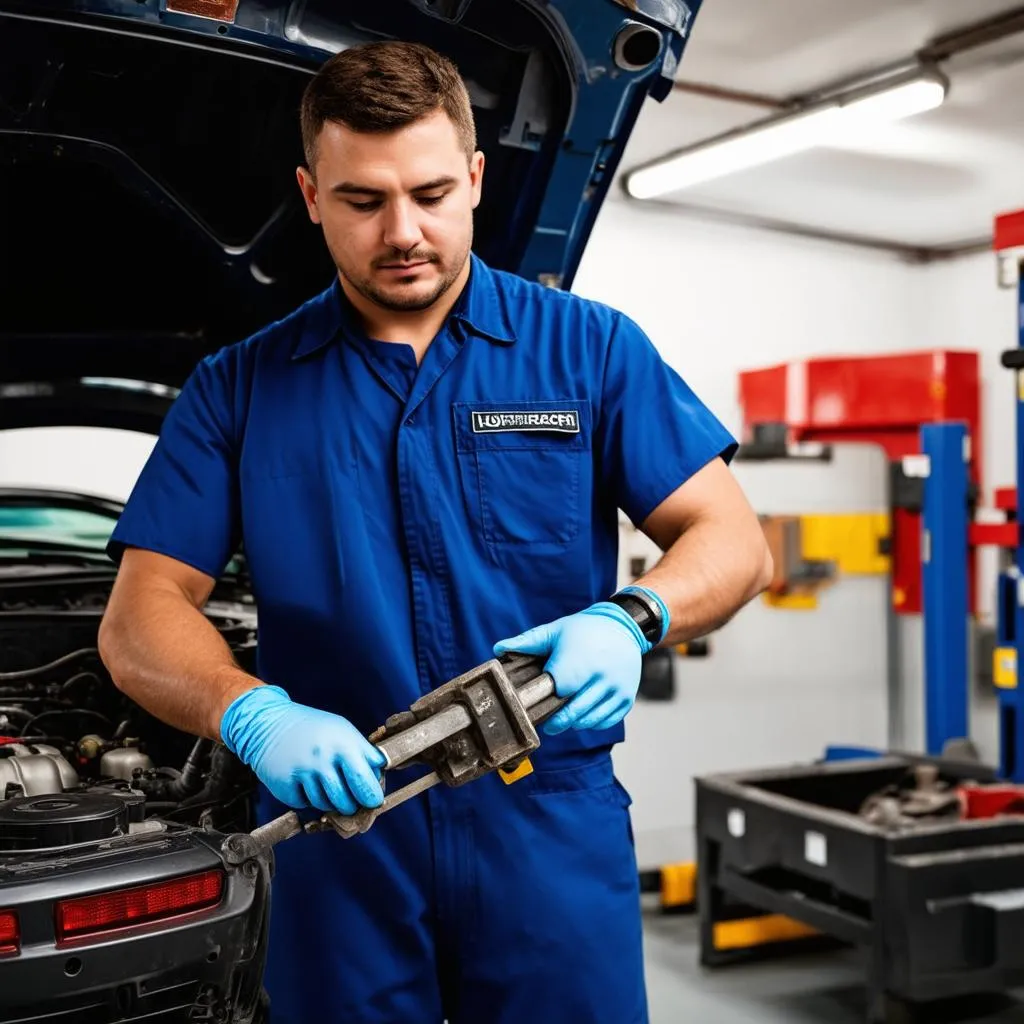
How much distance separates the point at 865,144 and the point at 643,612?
443 centimetres

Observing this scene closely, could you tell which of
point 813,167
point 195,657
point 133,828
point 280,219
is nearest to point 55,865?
point 133,828

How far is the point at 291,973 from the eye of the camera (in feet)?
5.29

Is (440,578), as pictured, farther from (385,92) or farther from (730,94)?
(730,94)

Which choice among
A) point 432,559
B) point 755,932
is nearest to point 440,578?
point 432,559

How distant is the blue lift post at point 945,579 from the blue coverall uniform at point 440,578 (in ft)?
11.0

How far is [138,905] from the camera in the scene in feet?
4.15

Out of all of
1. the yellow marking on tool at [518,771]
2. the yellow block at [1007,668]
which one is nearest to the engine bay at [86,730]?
the yellow marking on tool at [518,771]

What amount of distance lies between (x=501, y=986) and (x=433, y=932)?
0.35 feet

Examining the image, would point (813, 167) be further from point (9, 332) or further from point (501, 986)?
point (501, 986)

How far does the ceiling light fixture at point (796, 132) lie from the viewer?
441cm

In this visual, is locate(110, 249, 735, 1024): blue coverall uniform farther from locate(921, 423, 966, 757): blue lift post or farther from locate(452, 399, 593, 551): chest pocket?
locate(921, 423, 966, 757): blue lift post

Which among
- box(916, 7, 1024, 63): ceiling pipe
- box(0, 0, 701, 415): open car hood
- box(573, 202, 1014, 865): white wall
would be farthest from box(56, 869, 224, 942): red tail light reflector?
box(573, 202, 1014, 865): white wall

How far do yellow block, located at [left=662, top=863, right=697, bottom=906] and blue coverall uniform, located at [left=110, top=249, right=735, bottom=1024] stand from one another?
2921 mm

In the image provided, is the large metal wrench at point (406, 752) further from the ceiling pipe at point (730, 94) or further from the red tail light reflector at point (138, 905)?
the ceiling pipe at point (730, 94)
